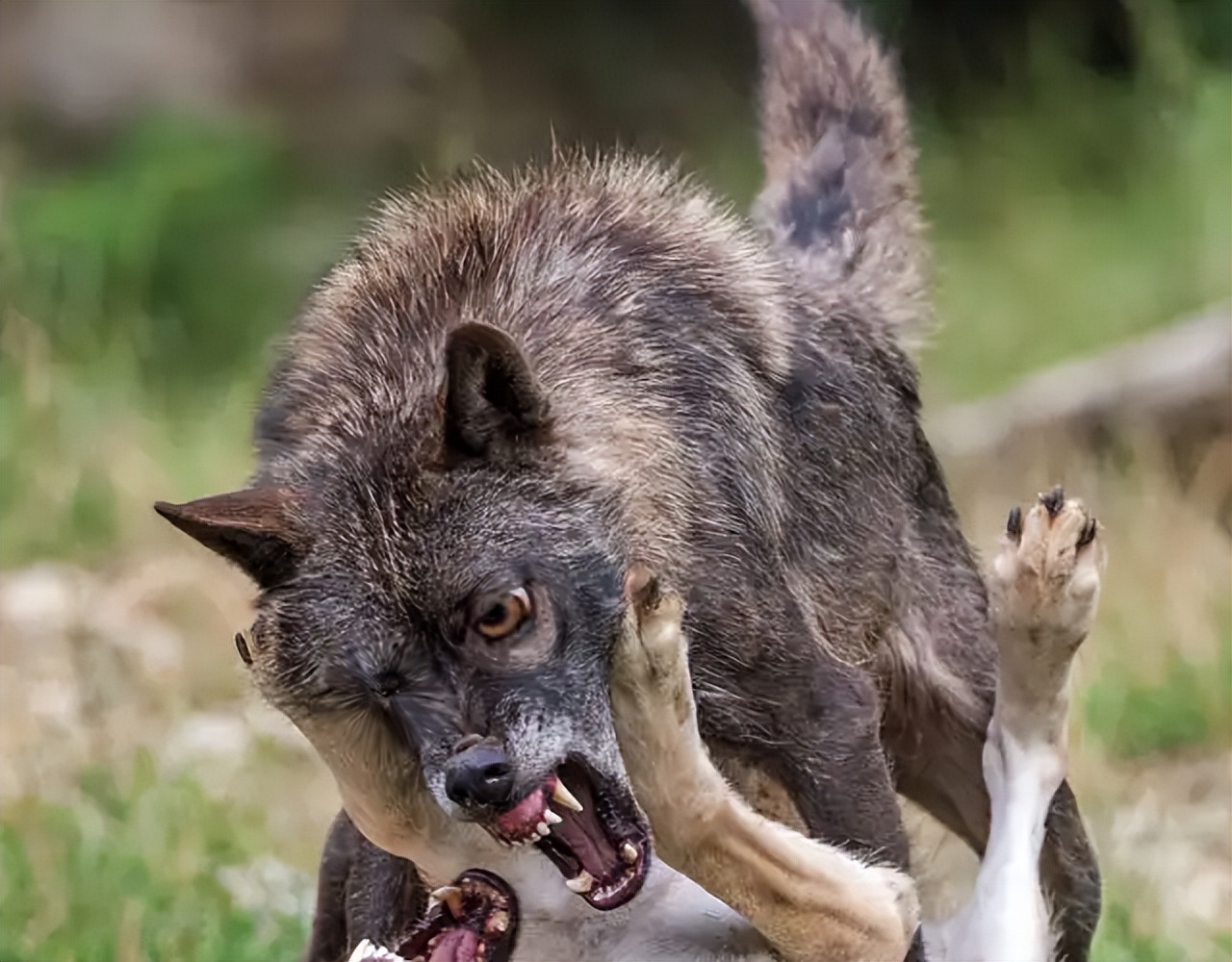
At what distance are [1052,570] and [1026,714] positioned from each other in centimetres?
39

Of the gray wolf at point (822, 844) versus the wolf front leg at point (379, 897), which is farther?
the wolf front leg at point (379, 897)

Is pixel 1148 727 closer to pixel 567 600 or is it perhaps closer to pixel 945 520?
pixel 945 520

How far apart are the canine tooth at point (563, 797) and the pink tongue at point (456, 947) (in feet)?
1.07

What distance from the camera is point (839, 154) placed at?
4887mm

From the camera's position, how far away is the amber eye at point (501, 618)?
3.37 meters

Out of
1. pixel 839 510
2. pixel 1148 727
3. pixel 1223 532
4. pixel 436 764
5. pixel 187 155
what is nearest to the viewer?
pixel 436 764

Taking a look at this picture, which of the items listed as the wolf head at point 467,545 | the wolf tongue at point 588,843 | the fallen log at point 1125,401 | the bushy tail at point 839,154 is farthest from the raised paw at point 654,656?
the fallen log at point 1125,401

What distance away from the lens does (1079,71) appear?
11891 millimetres

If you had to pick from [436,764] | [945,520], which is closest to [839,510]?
[945,520]

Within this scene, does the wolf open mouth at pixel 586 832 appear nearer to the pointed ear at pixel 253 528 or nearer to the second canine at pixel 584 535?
the second canine at pixel 584 535

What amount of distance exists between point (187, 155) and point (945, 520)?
922 cm

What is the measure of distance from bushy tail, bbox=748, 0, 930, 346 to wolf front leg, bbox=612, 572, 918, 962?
157cm

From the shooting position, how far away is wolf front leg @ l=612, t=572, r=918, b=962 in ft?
10.7

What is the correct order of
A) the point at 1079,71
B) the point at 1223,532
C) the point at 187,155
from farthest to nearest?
the point at 187,155 → the point at 1079,71 → the point at 1223,532
